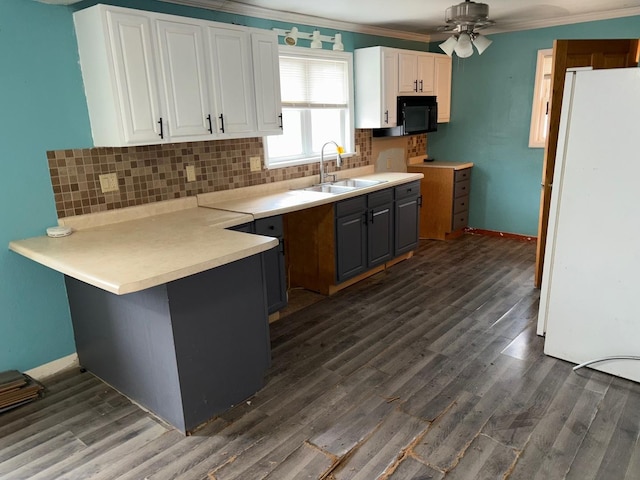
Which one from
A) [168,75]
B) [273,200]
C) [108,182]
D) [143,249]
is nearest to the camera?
[143,249]

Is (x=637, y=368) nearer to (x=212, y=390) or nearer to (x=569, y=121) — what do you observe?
(x=569, y=121)

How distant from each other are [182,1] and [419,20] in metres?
2.44

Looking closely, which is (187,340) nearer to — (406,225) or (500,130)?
(406,225)

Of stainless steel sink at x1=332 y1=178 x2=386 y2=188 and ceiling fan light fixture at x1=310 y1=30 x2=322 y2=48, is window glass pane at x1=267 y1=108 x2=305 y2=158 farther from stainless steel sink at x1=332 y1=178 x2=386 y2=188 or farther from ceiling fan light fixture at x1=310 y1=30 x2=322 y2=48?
ceiling fan light fixture at x1=310 y1=30 x2=322 y2=48

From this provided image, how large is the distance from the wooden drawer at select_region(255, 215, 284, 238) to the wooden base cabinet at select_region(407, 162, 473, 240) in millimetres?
2786

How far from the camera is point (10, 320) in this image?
2607mm

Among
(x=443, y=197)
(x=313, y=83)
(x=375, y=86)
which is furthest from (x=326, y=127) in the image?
(x=443, y=197)

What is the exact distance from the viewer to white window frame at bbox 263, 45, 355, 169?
12.8ft

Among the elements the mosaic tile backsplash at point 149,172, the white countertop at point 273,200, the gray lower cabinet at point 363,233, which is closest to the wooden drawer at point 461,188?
the gray lower cabinet at point 363,233

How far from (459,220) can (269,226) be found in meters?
3.17

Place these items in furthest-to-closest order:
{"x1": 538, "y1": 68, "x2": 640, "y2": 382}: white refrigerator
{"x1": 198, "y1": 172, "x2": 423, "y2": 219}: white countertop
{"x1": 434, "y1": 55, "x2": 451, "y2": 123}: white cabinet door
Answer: {"x1": 434, "y1": 55, "x2": 451, "y2": 123}: white cabinet door → {"x1": 198, "y1": 172, "x2": 423, "y2": 219}: white countertop → {"x1": 538, "y1": 68, "x2": 640, "y2": 382}: white refrigerator

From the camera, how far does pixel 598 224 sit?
257cm

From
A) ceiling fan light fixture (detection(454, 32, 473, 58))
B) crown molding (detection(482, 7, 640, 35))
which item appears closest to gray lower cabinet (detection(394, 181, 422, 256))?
ceiling fan light fixture (detection(454, 32, 473, 58))

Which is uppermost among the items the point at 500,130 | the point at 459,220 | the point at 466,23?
the point at 466,23
